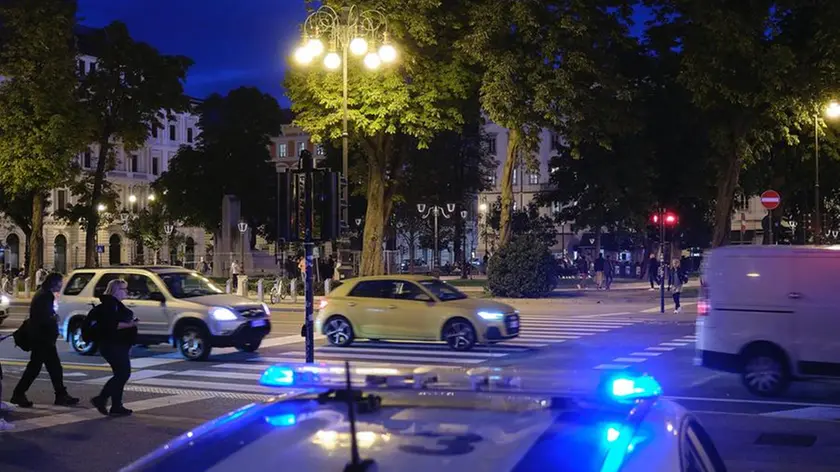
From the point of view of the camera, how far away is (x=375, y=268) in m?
36.4

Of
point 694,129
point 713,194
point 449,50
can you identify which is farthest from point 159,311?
point 713,194

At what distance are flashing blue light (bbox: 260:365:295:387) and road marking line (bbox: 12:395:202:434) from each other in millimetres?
8298

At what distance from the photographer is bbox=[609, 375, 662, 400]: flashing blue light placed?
278cm

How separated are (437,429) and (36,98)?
158 feet

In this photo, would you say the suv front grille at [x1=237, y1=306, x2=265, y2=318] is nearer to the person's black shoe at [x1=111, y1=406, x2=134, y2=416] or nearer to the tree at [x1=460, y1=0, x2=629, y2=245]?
the person's black shoe at [x1=111, y1=406, x2=134, y2=416]

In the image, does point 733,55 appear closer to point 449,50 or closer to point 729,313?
point 449,50

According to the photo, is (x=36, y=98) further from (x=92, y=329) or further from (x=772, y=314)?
(x=772, y=314)

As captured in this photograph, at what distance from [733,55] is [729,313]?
82.3 feet

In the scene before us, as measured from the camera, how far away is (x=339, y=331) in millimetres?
19406

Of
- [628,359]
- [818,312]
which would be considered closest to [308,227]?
[818,312]

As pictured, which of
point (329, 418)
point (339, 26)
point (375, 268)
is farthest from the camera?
point (375, 268)

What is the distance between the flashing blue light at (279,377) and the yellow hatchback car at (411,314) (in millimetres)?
14867

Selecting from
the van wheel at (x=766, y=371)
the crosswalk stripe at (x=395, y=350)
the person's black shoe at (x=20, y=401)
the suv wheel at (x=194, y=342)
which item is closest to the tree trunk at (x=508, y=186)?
the crosswalk stripe at (x=395, y=350)

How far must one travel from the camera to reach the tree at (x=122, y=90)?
167 ft
